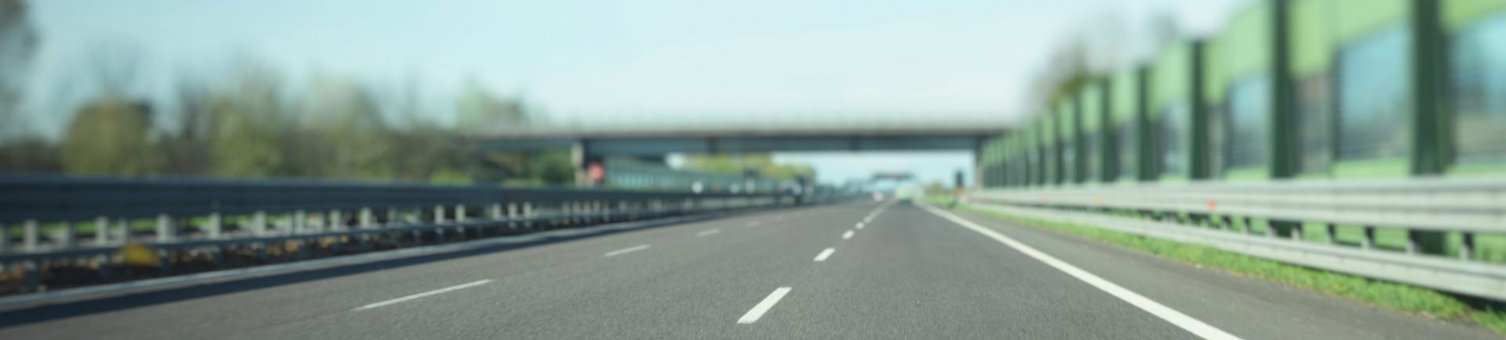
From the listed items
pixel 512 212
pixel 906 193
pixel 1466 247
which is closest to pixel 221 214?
pixel 512 212

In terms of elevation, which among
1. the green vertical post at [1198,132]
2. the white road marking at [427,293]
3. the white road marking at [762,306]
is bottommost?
the white road marking at [762,306]

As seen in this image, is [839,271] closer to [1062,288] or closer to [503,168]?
[1062,288]

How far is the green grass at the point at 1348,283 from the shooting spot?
5957 mm

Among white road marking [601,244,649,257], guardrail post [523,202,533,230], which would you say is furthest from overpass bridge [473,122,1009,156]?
white road marking [601,244,649,257]

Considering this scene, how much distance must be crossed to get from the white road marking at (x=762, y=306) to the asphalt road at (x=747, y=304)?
2 centimetres

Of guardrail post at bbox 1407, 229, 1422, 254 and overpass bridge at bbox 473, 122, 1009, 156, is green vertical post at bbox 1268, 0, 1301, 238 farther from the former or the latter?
overpass bridge at bbox 473, 122, 1009, 156

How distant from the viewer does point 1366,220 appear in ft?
23.6

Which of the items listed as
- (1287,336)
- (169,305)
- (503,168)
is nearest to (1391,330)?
(1287,336)

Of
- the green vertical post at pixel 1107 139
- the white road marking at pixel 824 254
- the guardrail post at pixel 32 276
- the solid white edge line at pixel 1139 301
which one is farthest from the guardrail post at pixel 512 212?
the green vertical post at pixel 1107 139

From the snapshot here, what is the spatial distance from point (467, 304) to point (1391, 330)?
20.3 feet

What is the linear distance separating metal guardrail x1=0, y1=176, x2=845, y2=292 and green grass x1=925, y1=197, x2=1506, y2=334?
11.0 metres

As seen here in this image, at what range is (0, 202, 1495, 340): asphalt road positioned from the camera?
18.3ft

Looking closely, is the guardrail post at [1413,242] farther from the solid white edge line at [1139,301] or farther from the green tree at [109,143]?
the green tree at [109,143]

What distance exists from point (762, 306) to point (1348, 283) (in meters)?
4.86
